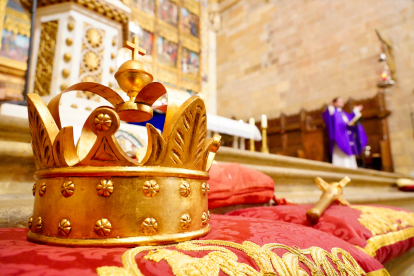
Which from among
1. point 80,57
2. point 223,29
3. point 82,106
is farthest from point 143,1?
point 223,29

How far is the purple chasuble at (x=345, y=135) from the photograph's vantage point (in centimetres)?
547

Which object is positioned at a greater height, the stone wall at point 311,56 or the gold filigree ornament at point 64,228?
the stone wall at point 311,56

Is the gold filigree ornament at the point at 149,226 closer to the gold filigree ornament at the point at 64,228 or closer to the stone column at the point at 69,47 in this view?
the gold filigree ornament at the point at 64,228

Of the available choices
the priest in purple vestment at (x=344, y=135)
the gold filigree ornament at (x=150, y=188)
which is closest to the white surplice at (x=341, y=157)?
the priest in purple vestment at (x=344, y=135)

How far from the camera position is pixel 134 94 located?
81cm

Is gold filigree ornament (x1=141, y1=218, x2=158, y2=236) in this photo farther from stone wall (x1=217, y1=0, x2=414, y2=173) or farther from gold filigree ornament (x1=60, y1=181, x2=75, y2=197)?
stone wall (x1=217, y1=0, x2=414, y2=173)

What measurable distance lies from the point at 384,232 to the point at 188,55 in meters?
5.41

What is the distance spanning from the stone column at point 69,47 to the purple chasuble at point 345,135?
15.6ft

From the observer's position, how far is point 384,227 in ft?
4.33

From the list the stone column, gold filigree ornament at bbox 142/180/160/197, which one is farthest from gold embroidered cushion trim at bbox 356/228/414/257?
the stone column

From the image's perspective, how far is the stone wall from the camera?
6078mm

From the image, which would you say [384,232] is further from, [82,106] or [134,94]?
[82,106]

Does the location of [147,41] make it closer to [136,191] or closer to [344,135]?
[344,135]

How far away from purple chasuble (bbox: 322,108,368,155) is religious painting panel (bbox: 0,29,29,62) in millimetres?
6162
